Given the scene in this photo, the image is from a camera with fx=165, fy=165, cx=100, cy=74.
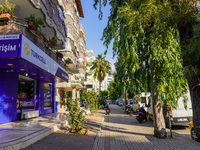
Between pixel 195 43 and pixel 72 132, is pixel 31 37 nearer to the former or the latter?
pixel 72 132

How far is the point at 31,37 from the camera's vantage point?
9.05 m

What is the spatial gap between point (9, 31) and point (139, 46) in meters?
6.18

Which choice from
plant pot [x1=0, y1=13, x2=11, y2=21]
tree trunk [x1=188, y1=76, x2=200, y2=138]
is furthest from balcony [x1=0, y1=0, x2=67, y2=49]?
tree trunk [x1=188, y1=76, x2=200, y2=138]

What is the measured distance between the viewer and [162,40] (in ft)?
21.8

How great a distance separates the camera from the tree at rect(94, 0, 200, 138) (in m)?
6.04

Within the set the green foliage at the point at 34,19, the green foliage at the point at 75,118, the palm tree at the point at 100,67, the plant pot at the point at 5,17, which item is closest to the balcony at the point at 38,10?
the green foliage at the point at 34,19

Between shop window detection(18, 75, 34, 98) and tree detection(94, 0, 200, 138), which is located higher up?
tree detection(94, 0, 200, 138)

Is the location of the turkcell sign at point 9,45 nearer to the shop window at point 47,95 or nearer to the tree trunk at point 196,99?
the tree trunk at point 196,99

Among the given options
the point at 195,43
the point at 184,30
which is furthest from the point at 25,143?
the point at 184,30

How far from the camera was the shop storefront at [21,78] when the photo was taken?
7164 mm

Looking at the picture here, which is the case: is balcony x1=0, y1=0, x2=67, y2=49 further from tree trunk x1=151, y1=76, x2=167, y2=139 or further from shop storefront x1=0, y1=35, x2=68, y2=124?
tree trunk x1=151, y1=76, x2=167, y2=139

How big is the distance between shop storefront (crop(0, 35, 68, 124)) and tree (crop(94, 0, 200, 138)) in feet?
12.6

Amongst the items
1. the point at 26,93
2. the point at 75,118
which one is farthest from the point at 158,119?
the point at 26,93

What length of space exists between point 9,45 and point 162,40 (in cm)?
646
